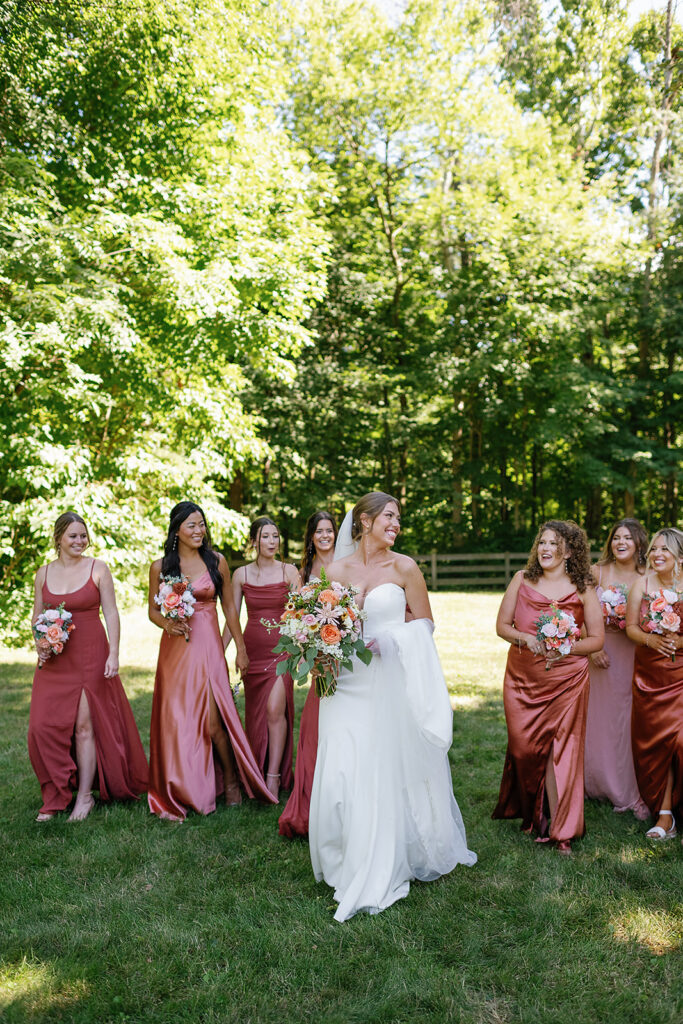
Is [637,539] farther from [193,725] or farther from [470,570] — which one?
[470,570]

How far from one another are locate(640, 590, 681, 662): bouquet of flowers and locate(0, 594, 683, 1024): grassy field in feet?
4.99

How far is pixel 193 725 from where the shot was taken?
627 centimetres

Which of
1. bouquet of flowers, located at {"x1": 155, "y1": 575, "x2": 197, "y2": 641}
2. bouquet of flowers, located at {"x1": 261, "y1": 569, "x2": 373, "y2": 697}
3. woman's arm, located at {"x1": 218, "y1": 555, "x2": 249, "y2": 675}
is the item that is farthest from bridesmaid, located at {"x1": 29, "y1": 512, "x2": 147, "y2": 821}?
bouquet of flowers, located at {"x1": 261, "y1": 569, "x2": 373, "y2": 697}

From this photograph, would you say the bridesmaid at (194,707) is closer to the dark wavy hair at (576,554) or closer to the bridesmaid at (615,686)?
the dark wavy hair at (576,554)

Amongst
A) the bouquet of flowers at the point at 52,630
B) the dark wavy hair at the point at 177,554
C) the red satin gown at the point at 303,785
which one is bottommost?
the red satin gown at the point at 303,785

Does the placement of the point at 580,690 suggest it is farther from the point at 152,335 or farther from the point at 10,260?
the point at 152,335

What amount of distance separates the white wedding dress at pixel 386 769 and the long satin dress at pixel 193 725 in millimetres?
1523

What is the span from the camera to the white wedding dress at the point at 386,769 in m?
4.73

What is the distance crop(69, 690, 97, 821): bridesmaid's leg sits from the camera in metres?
6.32

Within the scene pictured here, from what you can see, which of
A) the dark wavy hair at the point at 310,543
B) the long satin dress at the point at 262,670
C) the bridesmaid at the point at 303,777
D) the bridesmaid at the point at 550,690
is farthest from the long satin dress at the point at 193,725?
the bridesmaid at the point at 550,690

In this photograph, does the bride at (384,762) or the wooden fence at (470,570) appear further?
the wooden fence at (470,570)

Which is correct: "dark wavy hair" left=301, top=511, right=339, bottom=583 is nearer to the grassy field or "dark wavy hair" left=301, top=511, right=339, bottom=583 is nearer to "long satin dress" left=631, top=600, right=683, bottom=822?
the grassy field

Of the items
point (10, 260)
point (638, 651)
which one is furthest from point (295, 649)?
point (10, 260)

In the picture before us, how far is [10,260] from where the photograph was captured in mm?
11109
